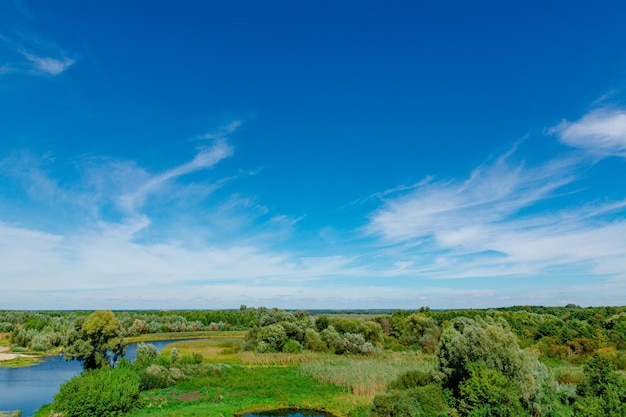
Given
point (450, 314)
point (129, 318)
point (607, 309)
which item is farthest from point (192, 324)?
point (607, 309)

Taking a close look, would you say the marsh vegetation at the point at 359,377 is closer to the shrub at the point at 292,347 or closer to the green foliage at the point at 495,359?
the green foliage at the point at 495,359

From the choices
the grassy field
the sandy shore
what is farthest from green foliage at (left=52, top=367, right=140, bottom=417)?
the sandy shore

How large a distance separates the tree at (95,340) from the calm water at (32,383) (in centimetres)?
332

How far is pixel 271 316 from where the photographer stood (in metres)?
76.4

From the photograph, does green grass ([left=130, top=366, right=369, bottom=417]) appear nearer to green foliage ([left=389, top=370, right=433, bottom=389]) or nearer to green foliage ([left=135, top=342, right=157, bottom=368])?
green foliage ([left=389, top=370, right=433, bottom=389])

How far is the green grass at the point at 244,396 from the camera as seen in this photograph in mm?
31094

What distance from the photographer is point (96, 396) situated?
27562 millimetres

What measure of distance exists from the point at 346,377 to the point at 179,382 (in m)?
16.7

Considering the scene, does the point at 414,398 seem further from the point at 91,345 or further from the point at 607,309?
the point at 607,309

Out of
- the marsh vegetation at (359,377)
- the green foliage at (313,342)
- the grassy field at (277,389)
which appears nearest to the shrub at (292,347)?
the marsh vegetation at (359,377)

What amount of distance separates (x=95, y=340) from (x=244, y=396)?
17847 mm

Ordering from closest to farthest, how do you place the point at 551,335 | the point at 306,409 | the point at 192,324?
the point at 306,409
the point at 551,335
the point at 192,324

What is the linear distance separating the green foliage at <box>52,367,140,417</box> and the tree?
461 inches

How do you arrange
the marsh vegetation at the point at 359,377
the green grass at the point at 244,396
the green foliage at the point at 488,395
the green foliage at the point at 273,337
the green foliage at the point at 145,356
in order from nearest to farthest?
the green foliage at the point at 488,395 → the marsh vegetation at the point at 359,377 → the green grass at the point at 244,396 → the green foliage at the point at 145,356 → the green foliage at the point at 273,337
